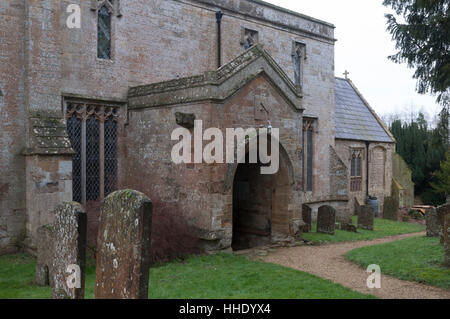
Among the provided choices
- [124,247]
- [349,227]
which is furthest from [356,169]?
[124,247]

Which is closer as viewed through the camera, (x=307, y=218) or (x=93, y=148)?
(x=93, y=148)

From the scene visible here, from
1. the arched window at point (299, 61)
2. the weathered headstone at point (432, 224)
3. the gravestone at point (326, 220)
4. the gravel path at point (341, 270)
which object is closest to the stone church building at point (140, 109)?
the gravel path at point (341, 270)

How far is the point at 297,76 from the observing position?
61.2ft

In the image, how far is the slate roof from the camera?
2197 cm

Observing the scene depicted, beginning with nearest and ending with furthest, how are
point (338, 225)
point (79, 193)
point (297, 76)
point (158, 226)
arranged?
point (158, 226) < point (79, 193) < point (338, 225) < point (297, 76)

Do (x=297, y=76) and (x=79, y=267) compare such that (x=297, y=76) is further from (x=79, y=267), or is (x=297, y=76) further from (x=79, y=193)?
(x=79, y=267)

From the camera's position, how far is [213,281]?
8367mm

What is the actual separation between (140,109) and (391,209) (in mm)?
14690

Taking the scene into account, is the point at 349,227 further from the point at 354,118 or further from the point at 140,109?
the point at 140,109

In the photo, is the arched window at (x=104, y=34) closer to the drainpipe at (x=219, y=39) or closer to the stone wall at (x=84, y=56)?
the stone wall at (x=84, y=56)

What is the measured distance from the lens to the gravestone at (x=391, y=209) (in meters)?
21.1

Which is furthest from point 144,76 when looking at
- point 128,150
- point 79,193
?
point 79,193

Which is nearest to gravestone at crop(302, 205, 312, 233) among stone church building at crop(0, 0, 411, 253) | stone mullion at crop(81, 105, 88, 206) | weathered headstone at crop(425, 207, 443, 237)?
stone church building at crop(0, 0, 411, 253)
